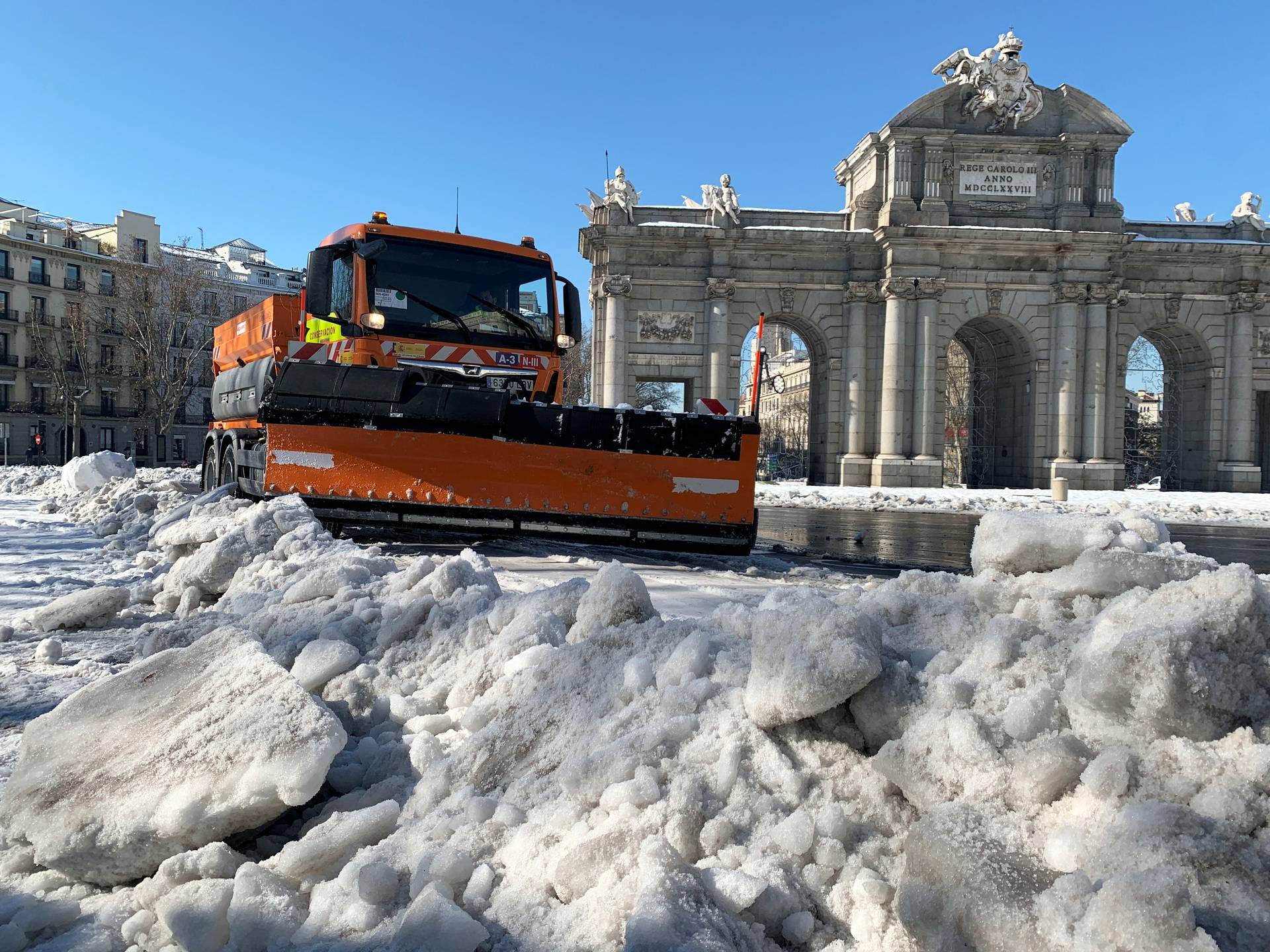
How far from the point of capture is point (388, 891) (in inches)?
80.7

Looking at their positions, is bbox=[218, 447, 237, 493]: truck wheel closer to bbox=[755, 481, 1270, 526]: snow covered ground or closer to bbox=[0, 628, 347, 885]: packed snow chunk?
bbox=[0, 628, 347, 885]: packed snow chunk

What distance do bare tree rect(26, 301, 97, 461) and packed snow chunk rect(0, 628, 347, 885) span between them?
4601 cm

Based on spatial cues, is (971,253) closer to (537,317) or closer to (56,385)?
(537,317)

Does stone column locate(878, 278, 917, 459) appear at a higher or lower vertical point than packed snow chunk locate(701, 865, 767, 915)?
higher

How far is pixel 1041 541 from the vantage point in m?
3.17

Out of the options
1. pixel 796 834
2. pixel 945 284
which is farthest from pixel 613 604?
pixel 945 284

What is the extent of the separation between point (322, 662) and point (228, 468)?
23.3 feet

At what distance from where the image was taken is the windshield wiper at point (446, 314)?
8.23 meters

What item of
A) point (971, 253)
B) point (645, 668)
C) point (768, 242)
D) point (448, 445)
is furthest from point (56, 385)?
point (645, 668)

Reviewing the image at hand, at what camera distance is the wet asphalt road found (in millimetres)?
9242

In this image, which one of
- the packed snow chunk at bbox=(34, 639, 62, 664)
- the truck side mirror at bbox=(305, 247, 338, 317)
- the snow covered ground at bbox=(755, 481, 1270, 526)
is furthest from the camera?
the snow covered ground at bbox=(755, 481, 1270, 526)

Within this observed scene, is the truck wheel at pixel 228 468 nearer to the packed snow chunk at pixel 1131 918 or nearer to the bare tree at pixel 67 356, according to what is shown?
the packed snow chunk at pixel 1131 918

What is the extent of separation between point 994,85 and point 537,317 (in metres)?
25.7

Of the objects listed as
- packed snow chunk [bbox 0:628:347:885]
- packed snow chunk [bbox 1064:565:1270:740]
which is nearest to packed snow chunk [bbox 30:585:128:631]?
packed snow chunk [bbox 0:628:347:885]
